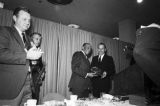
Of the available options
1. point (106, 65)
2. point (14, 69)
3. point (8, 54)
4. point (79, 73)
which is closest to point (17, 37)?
point (8, 54)

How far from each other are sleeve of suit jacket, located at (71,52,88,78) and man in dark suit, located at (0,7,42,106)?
1.66 m

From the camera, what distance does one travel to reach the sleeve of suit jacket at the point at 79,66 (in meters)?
3.25

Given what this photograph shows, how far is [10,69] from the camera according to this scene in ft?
5.11

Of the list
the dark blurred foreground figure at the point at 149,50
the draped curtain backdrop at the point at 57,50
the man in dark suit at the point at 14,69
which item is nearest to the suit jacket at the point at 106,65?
the draped curtain backdrop at the point at 57,50

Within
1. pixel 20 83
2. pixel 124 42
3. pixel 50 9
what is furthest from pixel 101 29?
pixel 20 83

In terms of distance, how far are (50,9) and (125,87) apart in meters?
3.57

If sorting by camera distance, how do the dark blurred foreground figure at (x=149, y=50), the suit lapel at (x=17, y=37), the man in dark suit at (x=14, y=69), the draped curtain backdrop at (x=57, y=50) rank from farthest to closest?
1. the draped curtain backdrop at (x=57, y=50)
2. the suit lapel at (x=17, y=37)
3. the man in dark suit at (x=14, y=69)
4. the dark blurred foreground figure at (x=149, y=50)

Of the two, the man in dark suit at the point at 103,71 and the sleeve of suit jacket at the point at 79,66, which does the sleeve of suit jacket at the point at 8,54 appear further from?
the man in dark suit at the point at 103,71

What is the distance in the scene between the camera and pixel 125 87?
5.46 m

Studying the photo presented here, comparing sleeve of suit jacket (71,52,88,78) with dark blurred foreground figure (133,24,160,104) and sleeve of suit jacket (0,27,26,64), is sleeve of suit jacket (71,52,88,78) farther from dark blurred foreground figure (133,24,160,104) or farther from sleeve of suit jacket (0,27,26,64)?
dark blurred foreground figure (133,24,160,104)

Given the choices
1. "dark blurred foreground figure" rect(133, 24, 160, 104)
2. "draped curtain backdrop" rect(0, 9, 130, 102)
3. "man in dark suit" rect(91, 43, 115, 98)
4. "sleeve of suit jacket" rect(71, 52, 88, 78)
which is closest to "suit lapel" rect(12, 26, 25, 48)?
"dark blurred foreground figure" rect(133, 24, 160, 104)

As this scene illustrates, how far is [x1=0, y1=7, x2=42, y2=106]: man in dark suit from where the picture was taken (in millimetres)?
1503

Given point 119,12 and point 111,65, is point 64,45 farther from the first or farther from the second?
point 119,12

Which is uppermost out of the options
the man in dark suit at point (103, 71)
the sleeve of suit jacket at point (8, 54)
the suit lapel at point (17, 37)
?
the suit lapel at point (17, 37)
